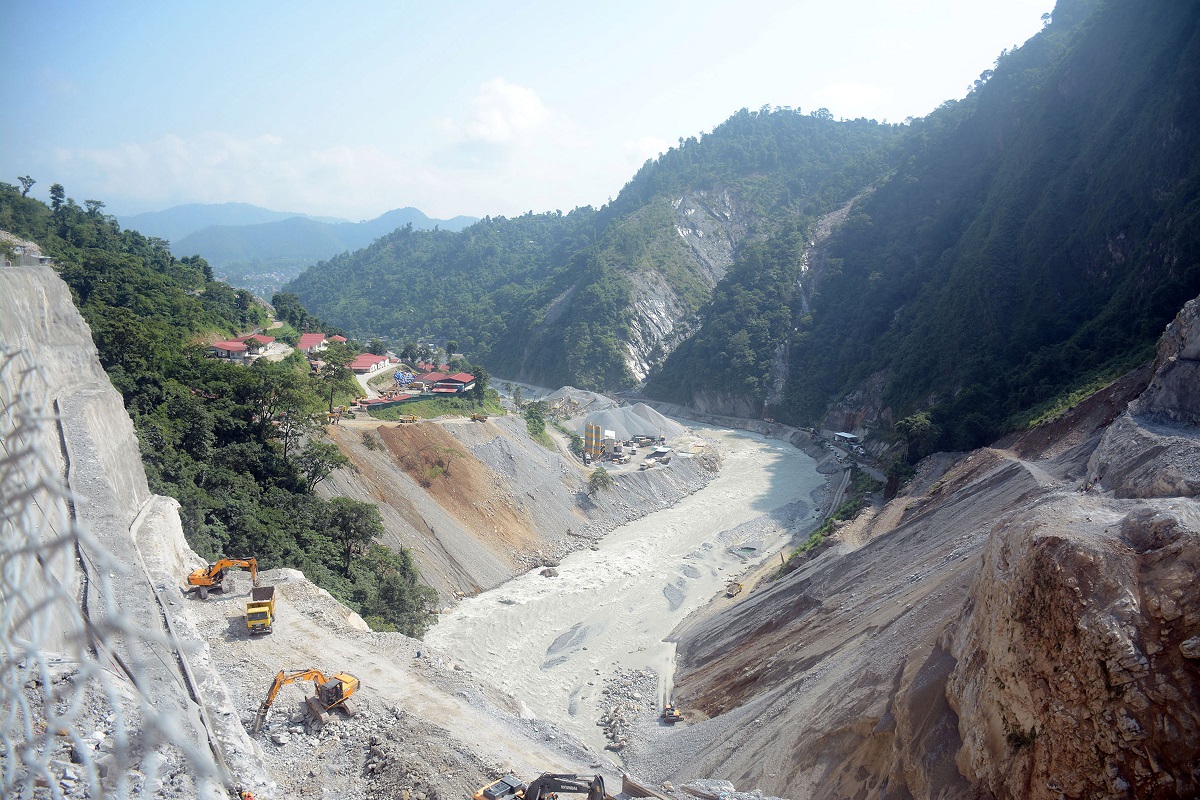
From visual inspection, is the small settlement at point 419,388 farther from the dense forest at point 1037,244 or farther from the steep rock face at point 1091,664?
the steep rock face at point 1091,664

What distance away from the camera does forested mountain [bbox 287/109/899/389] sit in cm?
8425

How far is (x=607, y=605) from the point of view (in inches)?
1106

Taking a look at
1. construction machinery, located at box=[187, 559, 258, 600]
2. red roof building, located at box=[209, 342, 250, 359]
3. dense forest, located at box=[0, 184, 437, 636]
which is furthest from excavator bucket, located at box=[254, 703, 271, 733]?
red roof building, located at box=[209, 342, 250, 359]

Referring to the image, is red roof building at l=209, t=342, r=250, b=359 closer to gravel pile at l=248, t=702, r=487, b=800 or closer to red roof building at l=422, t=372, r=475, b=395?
red roof building at l=422, t=372, r=475, b=395

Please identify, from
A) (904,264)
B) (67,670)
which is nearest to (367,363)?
(67,670)

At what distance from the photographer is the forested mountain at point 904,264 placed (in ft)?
120

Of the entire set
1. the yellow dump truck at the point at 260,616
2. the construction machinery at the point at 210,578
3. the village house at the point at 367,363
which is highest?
the village house at the point at 367,363

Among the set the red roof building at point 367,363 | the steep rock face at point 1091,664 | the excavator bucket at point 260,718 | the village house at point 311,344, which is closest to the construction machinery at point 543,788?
the excavator bucket at point 260,718

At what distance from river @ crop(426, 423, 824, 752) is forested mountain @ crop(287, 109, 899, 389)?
40590mm

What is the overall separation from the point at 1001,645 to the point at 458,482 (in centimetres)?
2709

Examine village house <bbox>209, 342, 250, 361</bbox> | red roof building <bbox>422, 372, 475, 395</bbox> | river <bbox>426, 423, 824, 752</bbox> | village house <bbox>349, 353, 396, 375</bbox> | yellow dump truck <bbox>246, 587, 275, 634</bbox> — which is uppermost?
village house <bbox>209, 342, 250, 361</bbox>

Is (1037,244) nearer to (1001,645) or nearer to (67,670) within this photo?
(1001,645)

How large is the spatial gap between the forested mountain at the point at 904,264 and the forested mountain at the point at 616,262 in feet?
1.34

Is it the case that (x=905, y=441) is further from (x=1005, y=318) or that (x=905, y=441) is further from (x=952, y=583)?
(x=952, y=583)
